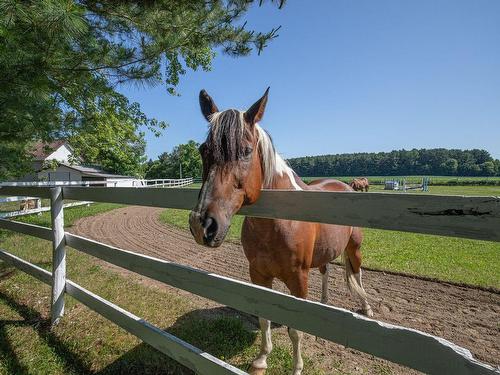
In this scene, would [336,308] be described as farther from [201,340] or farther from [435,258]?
[435,258]

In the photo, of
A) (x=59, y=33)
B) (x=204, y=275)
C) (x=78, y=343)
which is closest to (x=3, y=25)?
(x=59, y=33)

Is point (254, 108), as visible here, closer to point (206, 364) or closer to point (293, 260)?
point (293, 260)

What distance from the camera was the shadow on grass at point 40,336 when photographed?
2932 mm

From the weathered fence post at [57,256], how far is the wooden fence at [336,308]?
1586 mm

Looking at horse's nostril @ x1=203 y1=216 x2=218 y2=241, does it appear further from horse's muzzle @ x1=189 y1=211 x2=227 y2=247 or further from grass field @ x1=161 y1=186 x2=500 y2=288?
grass field @ x1=161 y1=186 x2=500 y2=288

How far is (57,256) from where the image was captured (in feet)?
12.1

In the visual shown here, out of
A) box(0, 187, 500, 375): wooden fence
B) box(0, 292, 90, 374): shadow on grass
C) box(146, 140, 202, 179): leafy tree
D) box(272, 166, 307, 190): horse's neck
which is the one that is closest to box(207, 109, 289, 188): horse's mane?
box(0, 187, 500, 375): wooden fence

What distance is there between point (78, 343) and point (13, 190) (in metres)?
2.90

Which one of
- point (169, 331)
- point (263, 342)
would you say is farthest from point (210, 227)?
point (169, 331)

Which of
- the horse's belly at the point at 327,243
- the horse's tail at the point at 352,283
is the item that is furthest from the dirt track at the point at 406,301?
the horse's belly at the point at 327,243

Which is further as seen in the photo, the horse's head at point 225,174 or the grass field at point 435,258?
the grass field at point 435,258

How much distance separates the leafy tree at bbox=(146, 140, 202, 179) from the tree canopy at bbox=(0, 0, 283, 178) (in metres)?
59.1

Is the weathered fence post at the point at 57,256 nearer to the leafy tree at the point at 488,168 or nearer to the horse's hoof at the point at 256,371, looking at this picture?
the horse's hoof at the point at 256,371

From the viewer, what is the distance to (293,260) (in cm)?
259
